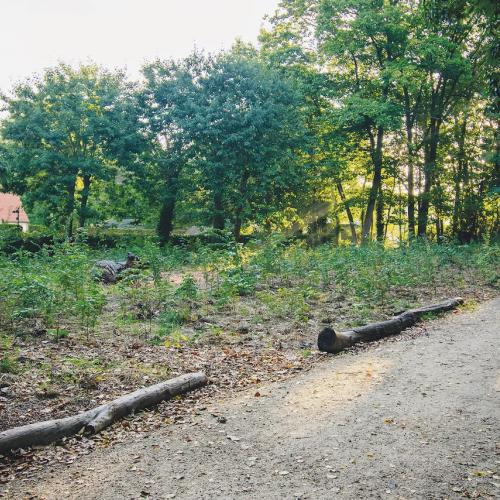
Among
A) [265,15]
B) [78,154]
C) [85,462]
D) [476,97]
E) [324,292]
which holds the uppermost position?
[265,15]

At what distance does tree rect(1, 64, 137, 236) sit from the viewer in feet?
83.0

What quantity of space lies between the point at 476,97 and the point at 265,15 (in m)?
13.8

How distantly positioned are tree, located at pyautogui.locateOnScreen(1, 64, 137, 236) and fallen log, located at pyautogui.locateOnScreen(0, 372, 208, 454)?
21460 millimetres

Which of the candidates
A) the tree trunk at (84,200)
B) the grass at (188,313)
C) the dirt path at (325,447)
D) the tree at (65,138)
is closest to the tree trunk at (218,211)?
the tree at (65,138)

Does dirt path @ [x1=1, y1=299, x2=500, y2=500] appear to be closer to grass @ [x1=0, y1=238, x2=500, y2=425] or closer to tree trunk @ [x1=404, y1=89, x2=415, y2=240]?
grass @ [x1=0, y1=238, x2=500, y2=425]

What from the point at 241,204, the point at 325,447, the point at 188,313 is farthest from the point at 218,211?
the point at 325,447

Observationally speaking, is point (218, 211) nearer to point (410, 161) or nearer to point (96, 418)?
point (410, 161)

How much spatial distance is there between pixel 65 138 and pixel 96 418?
2433 cm

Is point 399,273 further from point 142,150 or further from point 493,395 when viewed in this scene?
point 142,150

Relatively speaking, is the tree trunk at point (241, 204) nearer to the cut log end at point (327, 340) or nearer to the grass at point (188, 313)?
the grass at point (188, 313)

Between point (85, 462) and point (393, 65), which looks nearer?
point (85, 462)

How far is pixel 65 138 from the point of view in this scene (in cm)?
2605

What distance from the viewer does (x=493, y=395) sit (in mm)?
5570

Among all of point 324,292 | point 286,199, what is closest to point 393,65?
point 286,199
